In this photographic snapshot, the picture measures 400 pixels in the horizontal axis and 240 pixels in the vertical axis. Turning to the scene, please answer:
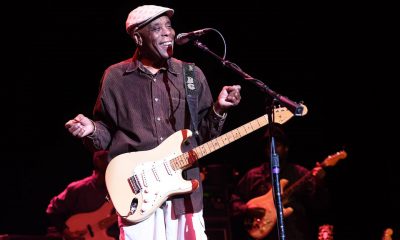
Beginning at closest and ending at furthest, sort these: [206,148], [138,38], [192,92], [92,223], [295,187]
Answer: [206,148] → [192,92] → [138,38] → [92,223] → [295,187]

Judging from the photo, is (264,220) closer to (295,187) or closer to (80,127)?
(295,187)

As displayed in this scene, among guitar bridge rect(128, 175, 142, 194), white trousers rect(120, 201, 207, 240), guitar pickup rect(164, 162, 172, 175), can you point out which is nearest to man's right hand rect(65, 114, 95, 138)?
guitar bridge rect(128, 175, 142, 194)

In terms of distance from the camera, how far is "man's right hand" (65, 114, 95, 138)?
3.89 m

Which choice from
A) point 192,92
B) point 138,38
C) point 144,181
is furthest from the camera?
point 138,38

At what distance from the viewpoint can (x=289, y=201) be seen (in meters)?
8.09

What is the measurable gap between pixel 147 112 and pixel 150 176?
0.46m

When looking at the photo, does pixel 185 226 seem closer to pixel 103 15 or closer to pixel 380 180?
pixel 103 15

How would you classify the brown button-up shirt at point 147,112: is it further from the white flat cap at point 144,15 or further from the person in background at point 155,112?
the white flat cap at point 144,15

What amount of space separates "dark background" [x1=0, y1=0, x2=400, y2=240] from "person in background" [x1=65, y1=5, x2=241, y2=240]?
3.38 metres

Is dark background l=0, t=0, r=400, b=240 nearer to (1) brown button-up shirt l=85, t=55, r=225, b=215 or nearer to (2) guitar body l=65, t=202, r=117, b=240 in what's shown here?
(2) guitar body l=65, t=202, r=117, b=240

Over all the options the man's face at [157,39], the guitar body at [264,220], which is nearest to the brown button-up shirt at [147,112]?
the man's face at [157,39]

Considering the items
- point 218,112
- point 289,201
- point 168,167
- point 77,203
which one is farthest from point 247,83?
point 168,167

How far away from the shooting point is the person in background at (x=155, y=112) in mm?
3912

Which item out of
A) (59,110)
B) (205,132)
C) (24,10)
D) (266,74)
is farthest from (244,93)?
(205,132)
